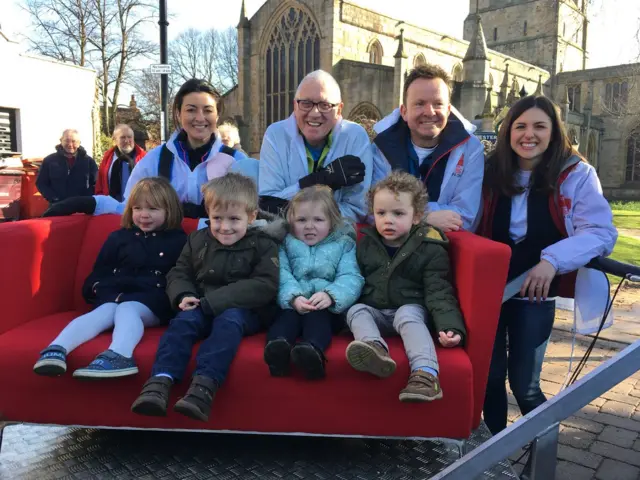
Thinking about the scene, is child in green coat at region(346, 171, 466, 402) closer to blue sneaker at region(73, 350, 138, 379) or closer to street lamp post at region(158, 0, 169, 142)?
blue sneaker at region(73, 350, 138, 379)

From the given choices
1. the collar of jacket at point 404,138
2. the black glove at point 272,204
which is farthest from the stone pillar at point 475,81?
the black glove at point 272,204

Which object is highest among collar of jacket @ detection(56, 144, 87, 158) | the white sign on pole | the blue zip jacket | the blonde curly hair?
the white sign on pole

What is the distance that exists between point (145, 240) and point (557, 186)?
2403 mm

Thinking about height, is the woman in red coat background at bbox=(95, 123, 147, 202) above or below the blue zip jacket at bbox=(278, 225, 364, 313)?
above

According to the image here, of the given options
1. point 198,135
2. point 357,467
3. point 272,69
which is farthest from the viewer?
point 272,69

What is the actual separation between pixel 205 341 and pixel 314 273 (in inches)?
31.5

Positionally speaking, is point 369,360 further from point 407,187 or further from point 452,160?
point 452,160

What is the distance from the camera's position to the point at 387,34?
29.1 metres

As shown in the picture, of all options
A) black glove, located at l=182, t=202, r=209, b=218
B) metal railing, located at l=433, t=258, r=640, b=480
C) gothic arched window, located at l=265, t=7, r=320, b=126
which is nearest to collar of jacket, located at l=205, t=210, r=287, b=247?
black glove, located at l=182, t=202, r=209, b=218

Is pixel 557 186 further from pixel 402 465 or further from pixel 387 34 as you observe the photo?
pixel 387 34

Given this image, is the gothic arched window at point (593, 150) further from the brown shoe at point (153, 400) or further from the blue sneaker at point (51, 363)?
the blue sneaker at point (51, 363)

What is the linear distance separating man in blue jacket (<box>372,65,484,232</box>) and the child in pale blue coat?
1.81 feet

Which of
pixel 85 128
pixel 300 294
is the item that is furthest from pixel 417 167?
pixel 85 128

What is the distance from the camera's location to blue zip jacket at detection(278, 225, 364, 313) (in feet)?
9.05
